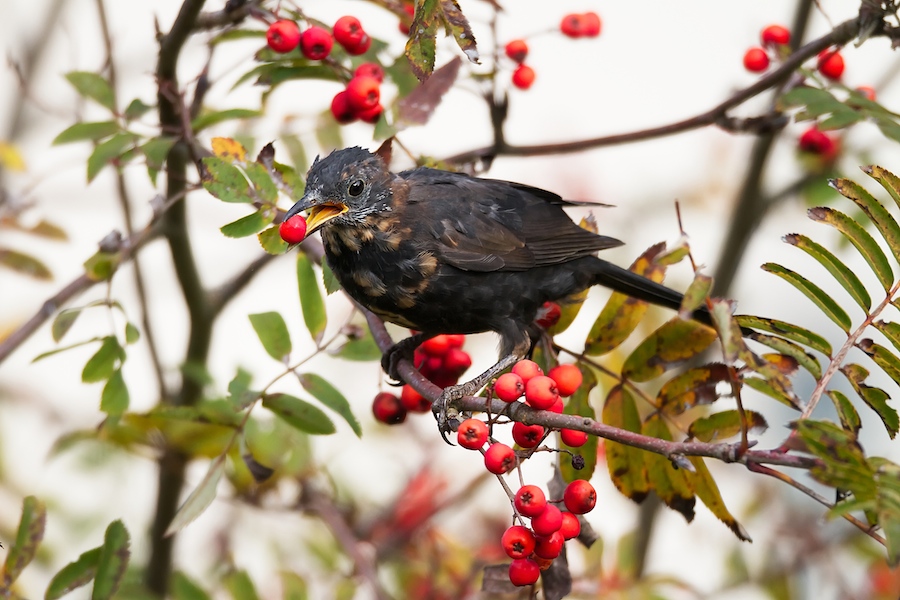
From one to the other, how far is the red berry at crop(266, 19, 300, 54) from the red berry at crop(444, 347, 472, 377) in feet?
3.46

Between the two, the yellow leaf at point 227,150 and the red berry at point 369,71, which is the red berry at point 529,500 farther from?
the red berry at point 369,71

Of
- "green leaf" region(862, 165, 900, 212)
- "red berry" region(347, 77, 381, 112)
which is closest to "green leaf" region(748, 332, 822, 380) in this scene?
"green leaf" region(862, 165, 900, 212)

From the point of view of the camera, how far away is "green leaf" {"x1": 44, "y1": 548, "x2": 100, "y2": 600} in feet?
8.02

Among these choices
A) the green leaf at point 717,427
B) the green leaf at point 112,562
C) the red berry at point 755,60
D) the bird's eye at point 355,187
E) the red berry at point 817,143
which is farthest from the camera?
the red berry at point 817,143

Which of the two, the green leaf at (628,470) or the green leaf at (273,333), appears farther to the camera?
the green leaf at (273,333)

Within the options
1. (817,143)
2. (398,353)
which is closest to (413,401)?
(398,353)

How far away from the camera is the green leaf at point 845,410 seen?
1937mm

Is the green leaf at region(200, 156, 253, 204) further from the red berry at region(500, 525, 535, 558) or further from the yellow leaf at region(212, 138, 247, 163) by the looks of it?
the red berry at region(500, 525, 535, 558)

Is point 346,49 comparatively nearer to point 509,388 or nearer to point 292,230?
point 292,230

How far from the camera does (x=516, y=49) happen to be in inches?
137

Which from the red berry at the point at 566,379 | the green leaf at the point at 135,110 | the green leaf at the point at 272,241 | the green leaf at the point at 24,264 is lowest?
the green leaf at the point at 24,264

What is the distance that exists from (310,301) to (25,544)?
995mm

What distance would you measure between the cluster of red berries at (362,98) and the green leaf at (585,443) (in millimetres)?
1014

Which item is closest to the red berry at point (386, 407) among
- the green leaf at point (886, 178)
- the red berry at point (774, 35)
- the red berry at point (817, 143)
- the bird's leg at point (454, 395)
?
the bird's leg at point (454, 395)
